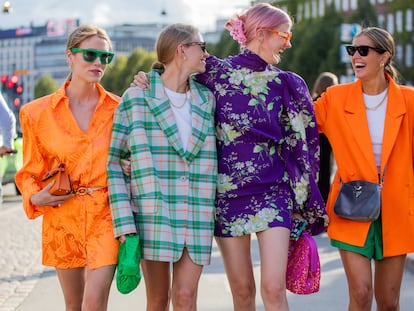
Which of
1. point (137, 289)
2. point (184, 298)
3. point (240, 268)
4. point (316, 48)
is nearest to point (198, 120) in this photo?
point (240, 268)

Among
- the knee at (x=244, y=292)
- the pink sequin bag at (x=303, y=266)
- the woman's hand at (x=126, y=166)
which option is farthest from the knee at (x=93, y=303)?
the pink sequin bag at (x=303, y=266)

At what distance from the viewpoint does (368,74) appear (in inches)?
245

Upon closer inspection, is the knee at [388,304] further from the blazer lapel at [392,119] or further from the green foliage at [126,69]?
the green foliage at [126,69]

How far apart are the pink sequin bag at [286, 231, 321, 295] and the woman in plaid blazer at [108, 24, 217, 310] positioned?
56 centimetres

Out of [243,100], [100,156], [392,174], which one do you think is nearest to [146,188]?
[100,156]

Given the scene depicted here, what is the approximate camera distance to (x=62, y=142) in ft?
18.4

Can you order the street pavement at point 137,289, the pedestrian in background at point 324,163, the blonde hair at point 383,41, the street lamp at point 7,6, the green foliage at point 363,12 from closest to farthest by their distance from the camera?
the blonde hair at point 383,41
the street pavement at point 137,289
the pedestrian in background at point 324,163
the street lamp at point 7,6
the green foliage at point 363,12

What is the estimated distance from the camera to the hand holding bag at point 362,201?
598cm

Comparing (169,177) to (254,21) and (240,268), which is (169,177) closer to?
(240,268)

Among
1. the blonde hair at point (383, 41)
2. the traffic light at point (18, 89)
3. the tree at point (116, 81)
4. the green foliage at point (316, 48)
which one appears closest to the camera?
the blonde hair at point (383, 41)

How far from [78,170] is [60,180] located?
0.12 metres

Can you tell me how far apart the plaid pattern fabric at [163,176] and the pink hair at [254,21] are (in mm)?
621

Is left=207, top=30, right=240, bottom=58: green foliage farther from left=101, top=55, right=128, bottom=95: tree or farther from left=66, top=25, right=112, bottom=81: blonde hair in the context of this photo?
left=66, top=25, right=112, bottom=81: blonde hair

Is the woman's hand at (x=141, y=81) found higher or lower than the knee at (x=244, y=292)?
higher
